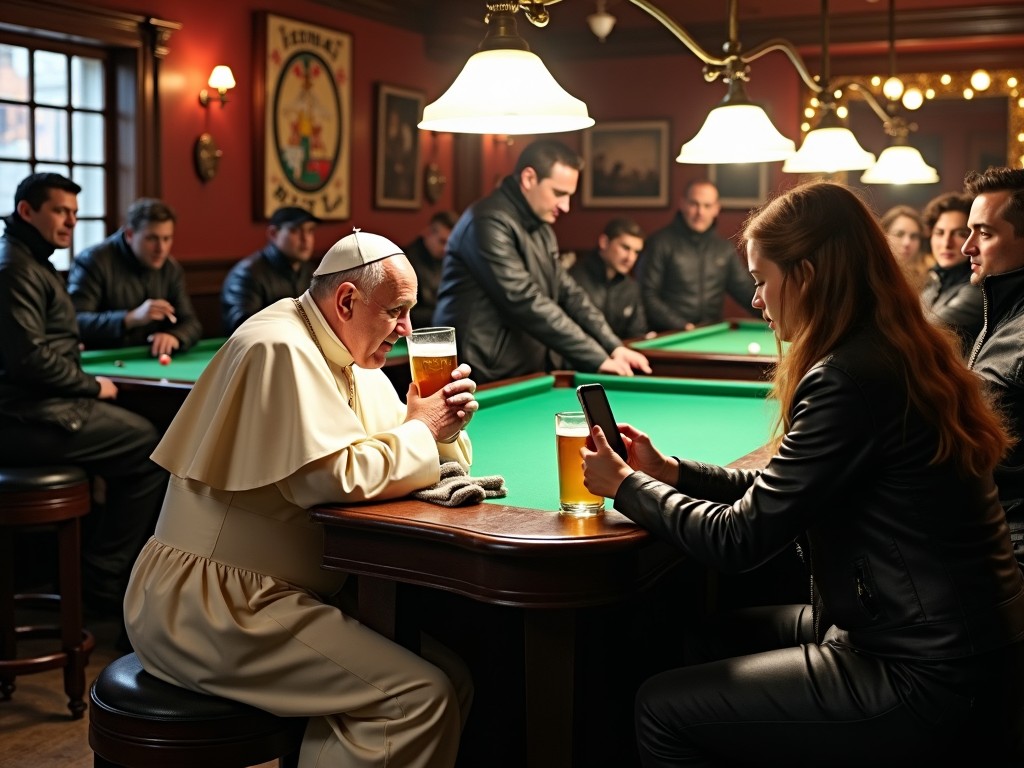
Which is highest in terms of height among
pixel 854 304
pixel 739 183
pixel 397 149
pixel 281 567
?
pixel 397 149

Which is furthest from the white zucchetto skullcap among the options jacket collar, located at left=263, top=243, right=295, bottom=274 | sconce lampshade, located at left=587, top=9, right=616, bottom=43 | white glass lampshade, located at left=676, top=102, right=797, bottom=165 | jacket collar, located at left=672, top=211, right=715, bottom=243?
sconce lampshade, located at left=587, top=9, right=616, bottom=43

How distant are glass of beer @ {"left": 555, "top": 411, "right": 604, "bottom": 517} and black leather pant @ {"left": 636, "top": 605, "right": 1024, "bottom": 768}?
34 cm

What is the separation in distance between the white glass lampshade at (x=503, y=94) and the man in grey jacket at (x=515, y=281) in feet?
7.16

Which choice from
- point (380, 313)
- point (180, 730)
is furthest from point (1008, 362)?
point (180, 730)

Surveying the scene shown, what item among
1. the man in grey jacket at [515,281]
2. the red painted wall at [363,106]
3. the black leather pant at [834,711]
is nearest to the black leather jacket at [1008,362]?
the black leather pant at [834,711]

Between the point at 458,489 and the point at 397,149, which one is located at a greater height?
the point at 397,149

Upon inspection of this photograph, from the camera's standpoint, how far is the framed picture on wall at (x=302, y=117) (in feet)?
26.1

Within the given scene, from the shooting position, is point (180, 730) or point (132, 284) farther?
point (132, 284)

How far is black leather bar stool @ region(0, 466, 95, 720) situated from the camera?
3.64m

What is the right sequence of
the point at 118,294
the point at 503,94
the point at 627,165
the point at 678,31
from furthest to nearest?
the point at 627,165 → the point at 118,294 → the point at 678,31 → the point at 503,94

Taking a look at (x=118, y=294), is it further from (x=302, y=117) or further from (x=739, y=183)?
(x=739, y=183)

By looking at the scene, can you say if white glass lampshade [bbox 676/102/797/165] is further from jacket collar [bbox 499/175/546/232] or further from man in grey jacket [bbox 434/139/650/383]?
jacket collar [bbox 499/175/546/232]

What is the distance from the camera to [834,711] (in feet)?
6.35

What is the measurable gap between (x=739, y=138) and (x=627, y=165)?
292 inches
